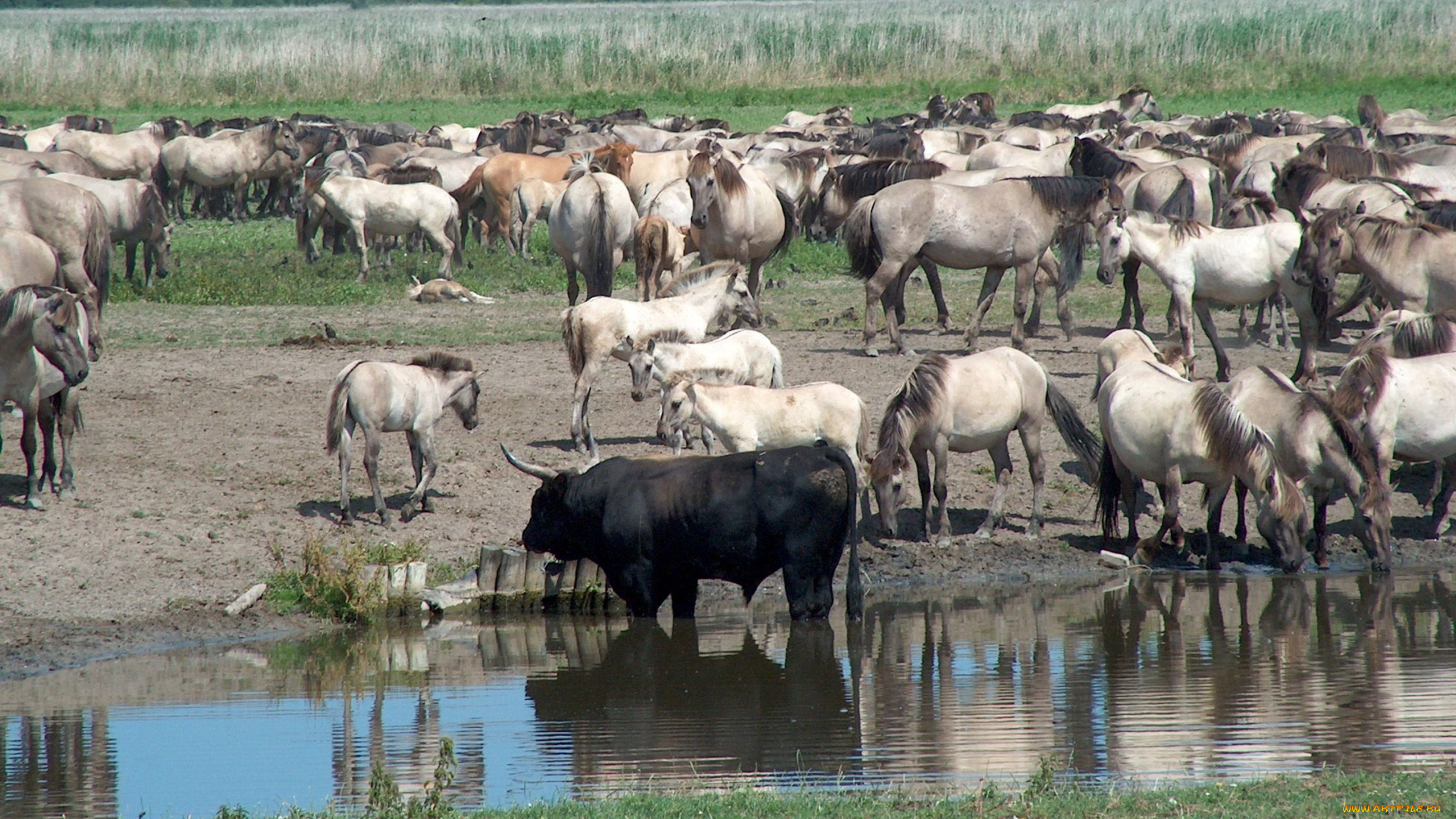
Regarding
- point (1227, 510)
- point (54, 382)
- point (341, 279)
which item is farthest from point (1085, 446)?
point (341, 279)

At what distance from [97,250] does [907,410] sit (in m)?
8.03

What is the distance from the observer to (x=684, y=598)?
8.92m

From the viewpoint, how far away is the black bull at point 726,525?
336 inches

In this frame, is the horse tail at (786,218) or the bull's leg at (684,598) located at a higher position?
the horse tail at (786,218)

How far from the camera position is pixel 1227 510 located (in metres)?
11.4

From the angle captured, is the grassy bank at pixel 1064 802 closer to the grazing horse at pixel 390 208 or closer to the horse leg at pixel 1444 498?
the horse leg at pixel 1444 498

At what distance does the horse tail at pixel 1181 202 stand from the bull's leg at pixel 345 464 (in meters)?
10.8

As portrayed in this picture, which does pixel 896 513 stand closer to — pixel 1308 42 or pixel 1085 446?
pixel 1085 446

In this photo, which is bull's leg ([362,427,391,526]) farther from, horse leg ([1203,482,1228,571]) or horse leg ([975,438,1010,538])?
horse leg ([1203,482,1228,571])

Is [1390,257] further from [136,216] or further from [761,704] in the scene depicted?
[136,216]

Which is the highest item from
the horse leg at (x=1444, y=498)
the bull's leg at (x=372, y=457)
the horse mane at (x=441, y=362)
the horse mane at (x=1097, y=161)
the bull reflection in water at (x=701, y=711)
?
the horse mane at (x=1097, y=161)

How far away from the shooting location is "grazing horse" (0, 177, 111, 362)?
14.0 metres

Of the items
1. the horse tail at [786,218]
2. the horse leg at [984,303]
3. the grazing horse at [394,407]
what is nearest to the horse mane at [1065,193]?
the horse leg at [984,303]

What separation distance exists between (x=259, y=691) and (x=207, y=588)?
6.10 feet
